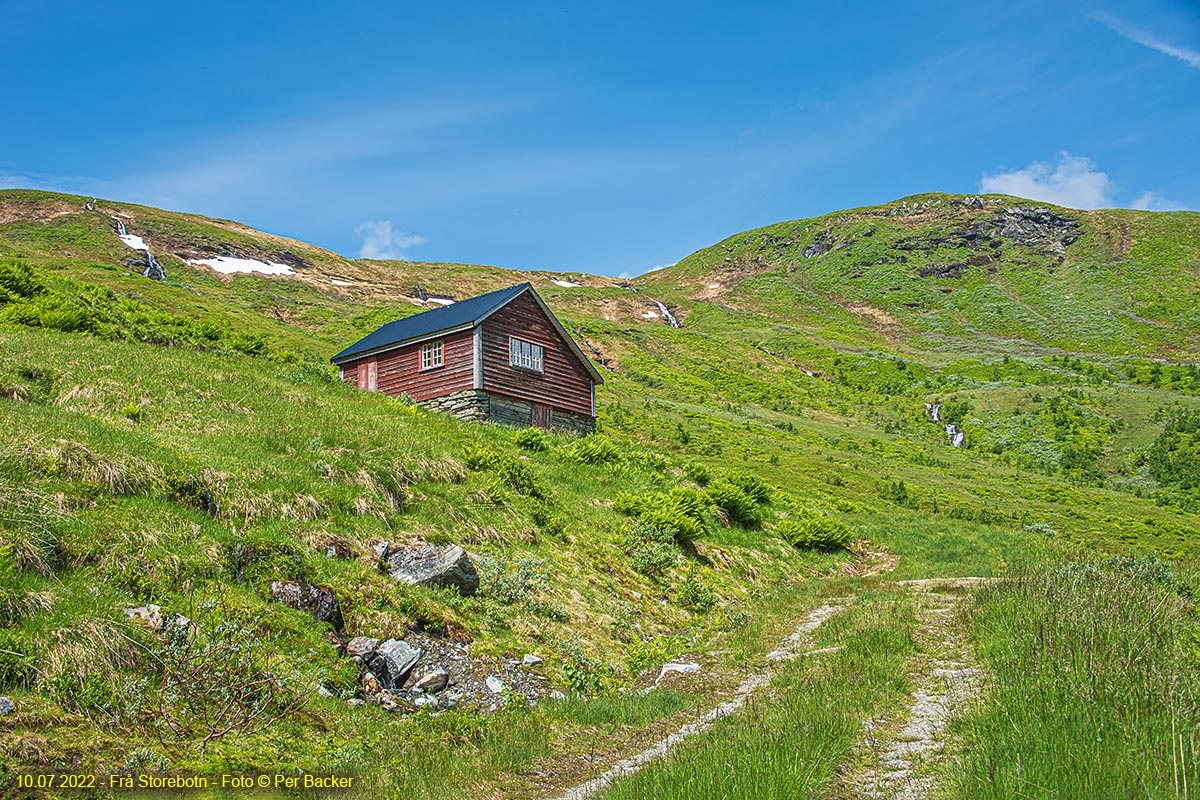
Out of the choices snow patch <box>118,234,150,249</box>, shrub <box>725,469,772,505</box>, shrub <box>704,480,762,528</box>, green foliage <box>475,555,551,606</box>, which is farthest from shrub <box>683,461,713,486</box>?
snow patch <box>118,234,150,249</box>

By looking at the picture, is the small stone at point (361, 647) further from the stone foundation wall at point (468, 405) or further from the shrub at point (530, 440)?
the stone foundation wall at point (468, 405)

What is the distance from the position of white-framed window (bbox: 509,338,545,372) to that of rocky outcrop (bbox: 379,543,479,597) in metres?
20.7

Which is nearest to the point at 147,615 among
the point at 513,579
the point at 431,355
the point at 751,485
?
the point at 513,579

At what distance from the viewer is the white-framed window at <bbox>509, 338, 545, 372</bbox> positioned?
33.0 metres

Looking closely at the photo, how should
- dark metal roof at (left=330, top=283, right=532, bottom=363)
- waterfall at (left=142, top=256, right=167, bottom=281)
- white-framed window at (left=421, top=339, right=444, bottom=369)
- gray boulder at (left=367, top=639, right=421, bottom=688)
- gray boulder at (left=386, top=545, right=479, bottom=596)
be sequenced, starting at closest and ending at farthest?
gray boulder at (left=367, top=639, right=421, bottom=688) → gray boulder at (left=386, top=545, right=479, bottom=596) → dark metal roof at (left=330, top=283, right=532, bottom=363) → white-framed window at (left=421, top=339, right=444, bottom=369) → waterfall at (left=142, top=256, right=167, bottom=281)

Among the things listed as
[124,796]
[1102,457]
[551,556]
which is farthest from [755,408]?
[124,796]

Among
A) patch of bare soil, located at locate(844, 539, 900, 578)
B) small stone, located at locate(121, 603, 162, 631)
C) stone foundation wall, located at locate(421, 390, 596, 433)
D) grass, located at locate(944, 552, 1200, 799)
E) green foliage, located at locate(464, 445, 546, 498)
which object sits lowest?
patch of bare soil, located at locate(844, 539, 900, 578)

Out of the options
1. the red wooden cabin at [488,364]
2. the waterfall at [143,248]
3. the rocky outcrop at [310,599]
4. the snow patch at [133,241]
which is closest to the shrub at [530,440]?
the red wooden cabin at [488,364]

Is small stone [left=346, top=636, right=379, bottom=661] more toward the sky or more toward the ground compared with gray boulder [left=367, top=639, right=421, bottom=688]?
more toward the sky

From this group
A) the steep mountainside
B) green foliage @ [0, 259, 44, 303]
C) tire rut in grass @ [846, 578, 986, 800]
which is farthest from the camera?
the steep mountainside

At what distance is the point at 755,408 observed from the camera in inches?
2815

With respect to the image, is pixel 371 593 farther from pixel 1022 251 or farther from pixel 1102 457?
pixel 1022 251

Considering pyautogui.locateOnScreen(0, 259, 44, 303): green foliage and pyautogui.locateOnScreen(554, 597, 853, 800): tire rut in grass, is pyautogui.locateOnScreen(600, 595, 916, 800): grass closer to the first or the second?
pyautogui.locateOnScreen(554, 597, 853, 800): tire rut in grass

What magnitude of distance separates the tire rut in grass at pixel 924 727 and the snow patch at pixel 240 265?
10398cm
